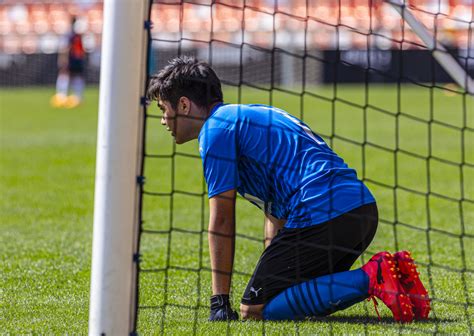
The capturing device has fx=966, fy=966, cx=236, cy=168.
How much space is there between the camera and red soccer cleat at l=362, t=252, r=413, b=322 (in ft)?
14.8

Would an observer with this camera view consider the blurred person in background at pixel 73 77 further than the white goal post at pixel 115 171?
Yes

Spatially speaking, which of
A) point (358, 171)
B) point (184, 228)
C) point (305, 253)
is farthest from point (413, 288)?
point (358, 171)

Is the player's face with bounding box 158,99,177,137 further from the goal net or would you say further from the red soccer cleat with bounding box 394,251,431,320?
the red soccer cleat with bounding box 394,251,431,320

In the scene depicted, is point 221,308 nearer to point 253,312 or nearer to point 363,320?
point 253,312

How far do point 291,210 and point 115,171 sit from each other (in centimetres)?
121

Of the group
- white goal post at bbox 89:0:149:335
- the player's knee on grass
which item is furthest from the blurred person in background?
white goal post at bbox 89:0:149:335

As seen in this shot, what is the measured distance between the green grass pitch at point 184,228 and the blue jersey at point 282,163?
0.43 m

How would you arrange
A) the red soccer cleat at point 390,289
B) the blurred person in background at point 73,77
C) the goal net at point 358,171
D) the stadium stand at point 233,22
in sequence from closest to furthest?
the red soccer cleat at point 390,289, the goal net at point 358,171, the blurred person in background at point 73,77, the stadium stand at point 233,22

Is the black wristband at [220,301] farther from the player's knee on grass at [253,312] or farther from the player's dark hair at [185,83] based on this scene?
the player's dark hair at [185,83]

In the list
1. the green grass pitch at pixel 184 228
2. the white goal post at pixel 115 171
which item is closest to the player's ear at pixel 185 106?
the green grass pitch at pixel 184 228

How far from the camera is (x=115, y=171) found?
367 cm

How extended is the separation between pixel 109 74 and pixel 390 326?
179cm

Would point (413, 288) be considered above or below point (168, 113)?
below

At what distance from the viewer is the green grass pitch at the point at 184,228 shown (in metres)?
4.66
